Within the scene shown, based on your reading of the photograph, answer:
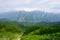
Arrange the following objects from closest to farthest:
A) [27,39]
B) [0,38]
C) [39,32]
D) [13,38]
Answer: [0,38]
[13,38]
[27,39]
[39,32]

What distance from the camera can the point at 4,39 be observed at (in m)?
84.6

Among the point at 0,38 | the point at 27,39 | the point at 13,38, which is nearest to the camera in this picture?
the point at 0,38

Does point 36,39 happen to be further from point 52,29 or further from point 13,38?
point 52,29

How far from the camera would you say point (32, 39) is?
112 meters

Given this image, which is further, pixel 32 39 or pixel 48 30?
pixel 48 30

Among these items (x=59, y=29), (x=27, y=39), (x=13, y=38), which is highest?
(x=13, y=38)

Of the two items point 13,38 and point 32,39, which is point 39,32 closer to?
point 32,39

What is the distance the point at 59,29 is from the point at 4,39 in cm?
7806

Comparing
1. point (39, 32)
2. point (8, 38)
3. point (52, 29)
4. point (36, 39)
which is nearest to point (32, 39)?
point (36, 39)

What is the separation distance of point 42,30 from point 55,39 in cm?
5410

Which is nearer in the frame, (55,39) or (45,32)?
(55,39)

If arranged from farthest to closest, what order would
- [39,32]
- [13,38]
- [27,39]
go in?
[39,32] < [27,39] < [13,38]

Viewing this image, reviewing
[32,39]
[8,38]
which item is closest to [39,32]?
[32,39]

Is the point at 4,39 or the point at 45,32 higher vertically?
the point at 4,39
